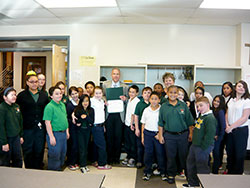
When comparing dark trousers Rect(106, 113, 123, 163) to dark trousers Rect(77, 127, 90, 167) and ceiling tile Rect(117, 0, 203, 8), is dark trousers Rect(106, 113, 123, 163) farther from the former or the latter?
ceiling tile Rect(117, 0, 203, 8)

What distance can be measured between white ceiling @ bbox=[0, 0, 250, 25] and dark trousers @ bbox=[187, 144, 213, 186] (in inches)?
81.5

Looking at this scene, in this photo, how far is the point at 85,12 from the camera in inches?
157

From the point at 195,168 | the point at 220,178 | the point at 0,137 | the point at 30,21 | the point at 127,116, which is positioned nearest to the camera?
the point at 220,178

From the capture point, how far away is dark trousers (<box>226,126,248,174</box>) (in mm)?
3105

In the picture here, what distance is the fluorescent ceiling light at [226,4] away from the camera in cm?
343

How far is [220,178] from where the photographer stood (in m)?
1.64

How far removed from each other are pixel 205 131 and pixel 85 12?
276 centimetres

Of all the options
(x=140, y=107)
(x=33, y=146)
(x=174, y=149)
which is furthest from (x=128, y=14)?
(x=33, y=146)

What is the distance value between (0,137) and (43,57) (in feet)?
15.1

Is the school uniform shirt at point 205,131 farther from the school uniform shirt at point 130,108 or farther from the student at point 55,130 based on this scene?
the student at point 55,130

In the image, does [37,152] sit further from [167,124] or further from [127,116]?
[167,124]

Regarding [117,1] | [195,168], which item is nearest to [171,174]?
[195,168]

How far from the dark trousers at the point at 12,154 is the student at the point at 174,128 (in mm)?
1807

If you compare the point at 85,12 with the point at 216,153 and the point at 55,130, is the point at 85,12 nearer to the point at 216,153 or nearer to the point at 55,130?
the point at 55,130
